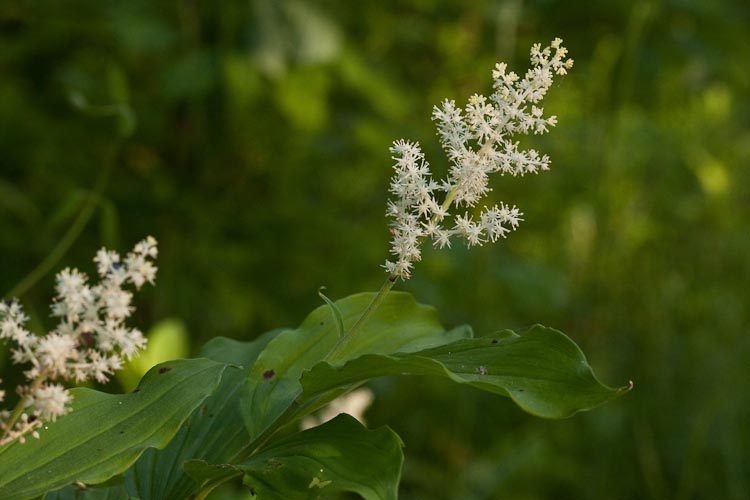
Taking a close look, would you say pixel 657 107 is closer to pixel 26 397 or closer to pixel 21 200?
pixel 21 200

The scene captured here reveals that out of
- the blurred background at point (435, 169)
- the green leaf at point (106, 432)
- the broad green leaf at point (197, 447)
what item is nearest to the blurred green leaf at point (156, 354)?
the broad green leaf at point (197, 447)

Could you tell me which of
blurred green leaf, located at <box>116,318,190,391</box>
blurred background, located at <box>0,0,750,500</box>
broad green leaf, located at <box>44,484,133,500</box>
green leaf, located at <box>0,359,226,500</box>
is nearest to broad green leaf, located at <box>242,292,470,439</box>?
green leaf, located at <box>0,359,226,500</box>

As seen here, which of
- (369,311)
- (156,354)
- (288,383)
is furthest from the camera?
(156,354)

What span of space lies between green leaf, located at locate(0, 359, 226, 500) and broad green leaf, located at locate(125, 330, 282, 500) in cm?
15

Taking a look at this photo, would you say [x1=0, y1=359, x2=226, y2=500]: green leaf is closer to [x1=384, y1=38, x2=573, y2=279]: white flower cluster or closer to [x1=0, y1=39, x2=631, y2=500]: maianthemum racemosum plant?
[x1=0, y1=39, x2=631, y2=500]: maianthemum racemosum plant

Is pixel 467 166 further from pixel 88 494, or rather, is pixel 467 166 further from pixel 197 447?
pixel 88 494

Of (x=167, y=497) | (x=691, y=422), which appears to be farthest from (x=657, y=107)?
(x=167, y=497)

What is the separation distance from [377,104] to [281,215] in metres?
0.64

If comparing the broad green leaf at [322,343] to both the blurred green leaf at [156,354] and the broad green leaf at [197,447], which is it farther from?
the blurred green leaf at [156,354]

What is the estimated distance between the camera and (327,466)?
112 centimetres

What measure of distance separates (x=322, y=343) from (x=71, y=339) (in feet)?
1.42

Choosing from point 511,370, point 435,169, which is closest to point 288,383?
point 511,370

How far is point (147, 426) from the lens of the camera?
41.8 inches

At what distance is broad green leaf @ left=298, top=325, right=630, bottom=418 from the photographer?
1.05 metres
